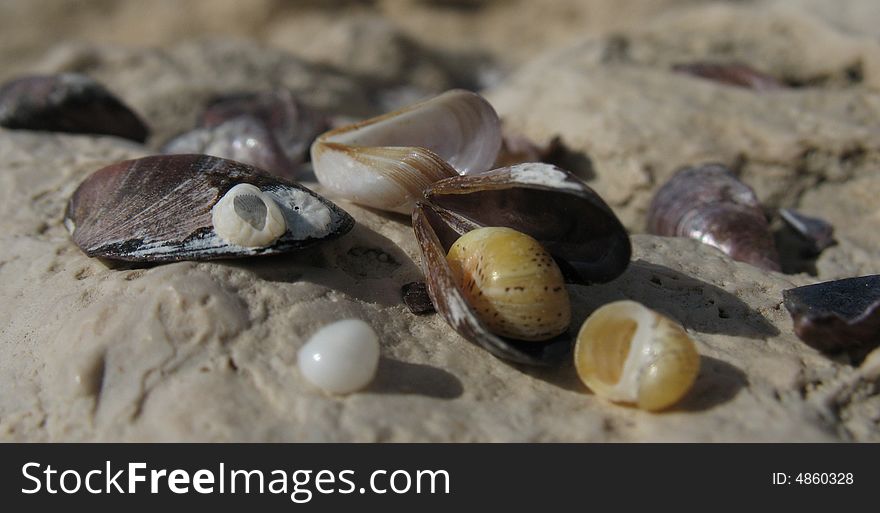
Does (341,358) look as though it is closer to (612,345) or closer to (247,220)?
(247,220)

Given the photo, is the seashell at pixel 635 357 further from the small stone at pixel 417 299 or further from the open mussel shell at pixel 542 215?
the small stone at pixel 417 299

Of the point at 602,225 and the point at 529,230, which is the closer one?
the point at 602,225

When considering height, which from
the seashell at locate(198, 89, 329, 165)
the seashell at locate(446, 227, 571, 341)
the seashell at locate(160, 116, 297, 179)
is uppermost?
the seashell at locate(446, 227, 571, 341)

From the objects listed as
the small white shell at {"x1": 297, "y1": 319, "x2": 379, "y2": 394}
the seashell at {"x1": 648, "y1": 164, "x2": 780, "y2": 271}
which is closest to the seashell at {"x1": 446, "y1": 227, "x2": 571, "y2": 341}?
the small white shell at {"x1": 297, "y1": 319, "x2": 379, "y2": 394}

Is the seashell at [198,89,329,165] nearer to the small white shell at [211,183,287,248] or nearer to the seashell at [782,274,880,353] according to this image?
the small white shell at [211,183,287,248]

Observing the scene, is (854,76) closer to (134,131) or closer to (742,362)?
(742,362)
